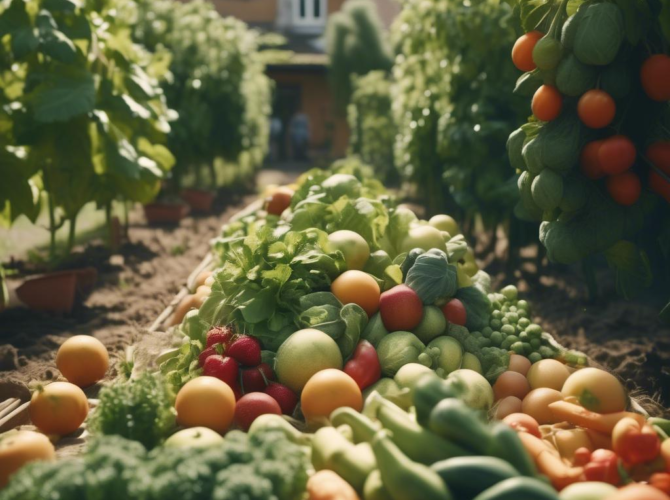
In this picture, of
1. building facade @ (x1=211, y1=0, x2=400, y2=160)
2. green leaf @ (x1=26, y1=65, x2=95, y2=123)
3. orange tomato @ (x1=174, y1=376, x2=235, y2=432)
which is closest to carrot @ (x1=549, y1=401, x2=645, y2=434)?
orange tomato @ (x1=174, y1=376, x2=235, y2=432)

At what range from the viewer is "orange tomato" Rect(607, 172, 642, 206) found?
9.48 feet

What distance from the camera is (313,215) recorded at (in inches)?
151

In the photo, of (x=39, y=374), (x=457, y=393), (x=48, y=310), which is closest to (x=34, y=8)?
(x=48, y=310)

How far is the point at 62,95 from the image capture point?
517 cm

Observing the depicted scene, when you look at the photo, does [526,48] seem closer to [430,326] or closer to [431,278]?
[431,278]

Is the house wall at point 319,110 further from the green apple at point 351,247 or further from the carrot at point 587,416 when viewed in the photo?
the carrot at point 587,416

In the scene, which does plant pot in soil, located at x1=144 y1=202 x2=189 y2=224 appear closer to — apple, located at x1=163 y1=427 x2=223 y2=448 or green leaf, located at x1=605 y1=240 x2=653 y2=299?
green leaf, located at x1=605 y1=240 x2=653 y2=299

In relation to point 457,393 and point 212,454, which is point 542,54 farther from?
point 212,454

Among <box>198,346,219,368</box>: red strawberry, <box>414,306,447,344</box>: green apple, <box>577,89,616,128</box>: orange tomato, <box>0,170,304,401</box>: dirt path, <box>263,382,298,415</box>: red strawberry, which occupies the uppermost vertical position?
<box>577,89,616,128</box>: orange tomato

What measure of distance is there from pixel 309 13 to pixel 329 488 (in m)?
24.5

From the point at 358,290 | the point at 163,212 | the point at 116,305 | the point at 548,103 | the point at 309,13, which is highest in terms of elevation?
the point at 309,13

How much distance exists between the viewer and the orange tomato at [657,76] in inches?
107

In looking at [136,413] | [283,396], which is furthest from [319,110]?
[136,413]

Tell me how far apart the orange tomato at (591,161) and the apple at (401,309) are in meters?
0.94
